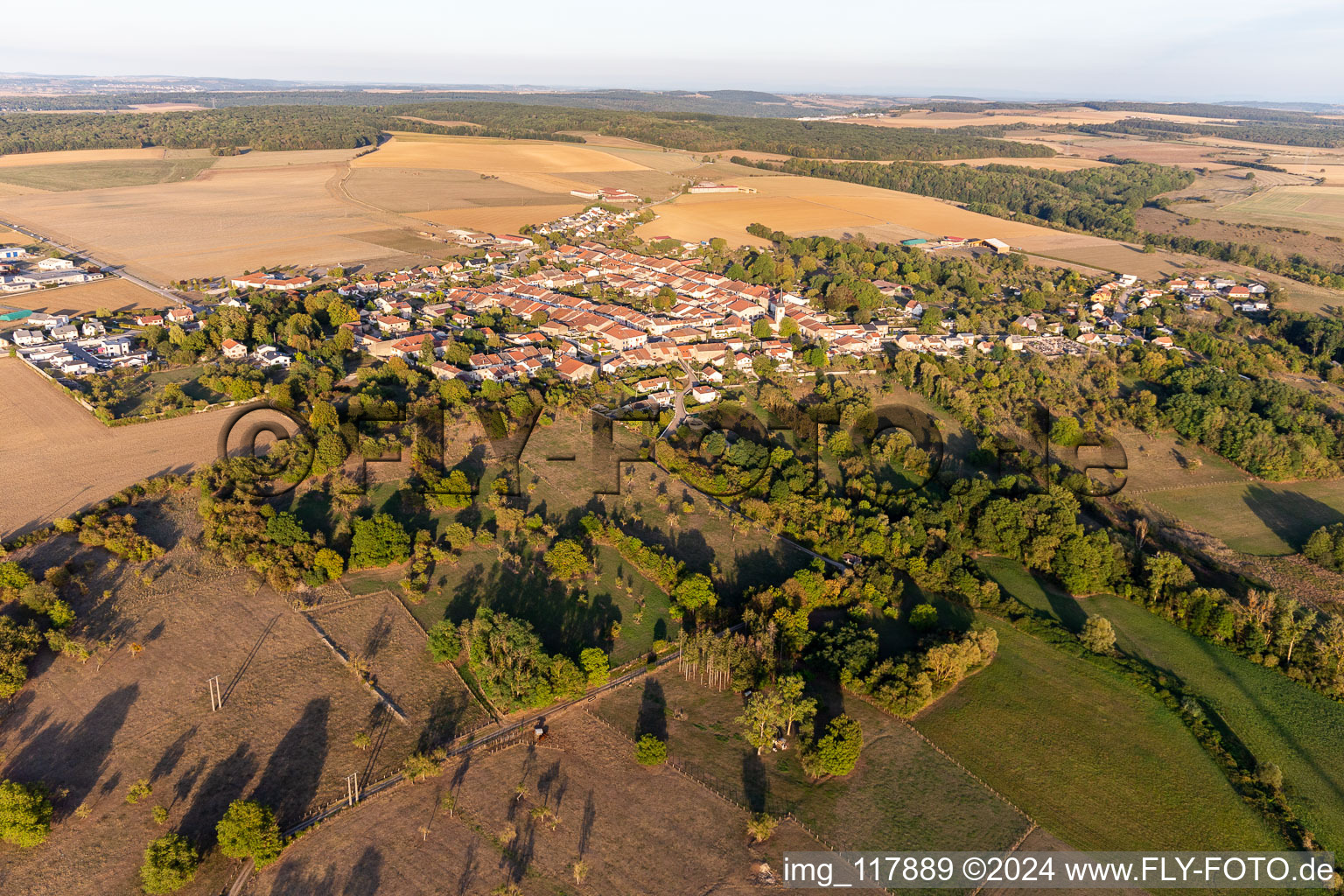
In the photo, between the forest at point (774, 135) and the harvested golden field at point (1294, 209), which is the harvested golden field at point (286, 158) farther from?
the harvested golden field at point (1294, 209)

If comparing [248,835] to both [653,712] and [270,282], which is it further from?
[270,282]

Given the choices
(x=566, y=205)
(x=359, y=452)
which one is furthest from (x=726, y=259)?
(x=359, y=452)

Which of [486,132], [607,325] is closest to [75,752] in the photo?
[607,325]

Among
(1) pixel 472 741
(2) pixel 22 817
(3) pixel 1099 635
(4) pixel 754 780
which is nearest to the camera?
(2) pixel 22 817

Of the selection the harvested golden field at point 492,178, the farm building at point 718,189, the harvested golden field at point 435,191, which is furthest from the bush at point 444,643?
the farm building at point 718,189

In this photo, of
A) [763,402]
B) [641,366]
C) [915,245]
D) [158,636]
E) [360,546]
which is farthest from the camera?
[915,245]

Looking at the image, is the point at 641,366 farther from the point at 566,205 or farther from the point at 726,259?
the point at 566,205

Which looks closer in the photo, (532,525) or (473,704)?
(473,704)
